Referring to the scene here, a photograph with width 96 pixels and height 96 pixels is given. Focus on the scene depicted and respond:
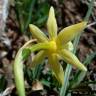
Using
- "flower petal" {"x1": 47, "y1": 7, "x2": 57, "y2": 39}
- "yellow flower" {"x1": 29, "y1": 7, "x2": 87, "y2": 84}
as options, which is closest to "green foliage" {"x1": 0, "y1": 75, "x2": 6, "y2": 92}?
"yellow flower" {"x1": 29, "y1": 7, "x2": 87, "y2": 84}

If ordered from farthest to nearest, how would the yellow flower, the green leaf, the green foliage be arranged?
the green foliage, the yellow flower, the green leaf

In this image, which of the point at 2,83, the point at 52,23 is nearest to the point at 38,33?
the point at 52,23

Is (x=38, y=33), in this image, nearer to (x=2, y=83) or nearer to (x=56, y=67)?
(x=56, y=67)

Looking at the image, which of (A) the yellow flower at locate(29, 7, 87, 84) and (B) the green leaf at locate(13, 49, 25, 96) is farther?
(A) the yellow flower at locate(29, 7, 87, 84)

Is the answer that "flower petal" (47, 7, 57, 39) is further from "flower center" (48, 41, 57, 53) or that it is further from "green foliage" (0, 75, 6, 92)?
"green foliage" (0, 75, 6, 92)

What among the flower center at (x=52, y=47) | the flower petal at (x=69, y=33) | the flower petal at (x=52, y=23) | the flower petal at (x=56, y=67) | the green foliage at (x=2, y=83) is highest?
the flower petal at (x=52, y=23)

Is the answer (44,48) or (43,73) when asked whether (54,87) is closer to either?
(43,73)

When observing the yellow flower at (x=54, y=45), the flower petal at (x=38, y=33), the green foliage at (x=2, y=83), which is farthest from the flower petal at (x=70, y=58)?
the green foliage at (x=2, y=83)

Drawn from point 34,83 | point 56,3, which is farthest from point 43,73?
point 56,3

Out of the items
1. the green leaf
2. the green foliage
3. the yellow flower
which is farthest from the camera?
the green foliage

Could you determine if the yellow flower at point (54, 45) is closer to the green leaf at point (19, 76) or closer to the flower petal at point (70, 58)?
the flower petal at point (70, 58)

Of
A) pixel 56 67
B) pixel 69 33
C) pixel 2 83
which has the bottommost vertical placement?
pixel 2 83
